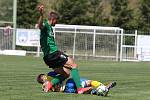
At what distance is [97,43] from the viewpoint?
40594 mm

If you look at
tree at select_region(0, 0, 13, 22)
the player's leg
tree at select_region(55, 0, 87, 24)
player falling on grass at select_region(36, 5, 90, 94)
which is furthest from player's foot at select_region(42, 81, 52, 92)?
tree at select_region(55, 0, 87, 24)

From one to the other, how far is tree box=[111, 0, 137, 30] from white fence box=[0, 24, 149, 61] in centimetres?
2182

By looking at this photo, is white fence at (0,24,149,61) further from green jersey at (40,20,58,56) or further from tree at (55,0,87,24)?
green jersey at (40,20,58,56)

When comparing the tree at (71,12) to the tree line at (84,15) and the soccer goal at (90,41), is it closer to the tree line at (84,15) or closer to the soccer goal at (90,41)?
the tree line at (84,15)

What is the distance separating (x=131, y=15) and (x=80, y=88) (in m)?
53.2

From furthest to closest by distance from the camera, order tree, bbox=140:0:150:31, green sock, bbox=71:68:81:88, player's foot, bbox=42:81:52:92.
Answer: tree, bbox=140:0:150:31 < player's foot, bbox=42:81:52:92 < green sock, bbox=71:68:81:88

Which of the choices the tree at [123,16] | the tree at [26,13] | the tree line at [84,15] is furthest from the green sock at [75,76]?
the tree at [26,13]

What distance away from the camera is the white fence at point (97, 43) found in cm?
3966

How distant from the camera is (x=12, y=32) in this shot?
43281 mm

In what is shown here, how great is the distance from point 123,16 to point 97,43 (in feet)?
78.1

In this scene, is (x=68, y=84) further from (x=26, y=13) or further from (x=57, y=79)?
(x=26, y=13)

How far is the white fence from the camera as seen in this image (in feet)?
130

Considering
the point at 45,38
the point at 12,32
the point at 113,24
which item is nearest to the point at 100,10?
the point at 113,24

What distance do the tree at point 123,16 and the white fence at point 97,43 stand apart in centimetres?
2182
